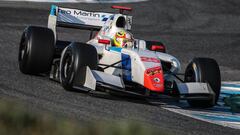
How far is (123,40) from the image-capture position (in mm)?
12711

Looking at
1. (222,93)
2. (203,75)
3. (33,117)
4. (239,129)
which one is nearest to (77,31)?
(222,93)

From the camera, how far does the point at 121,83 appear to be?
37.5 ft

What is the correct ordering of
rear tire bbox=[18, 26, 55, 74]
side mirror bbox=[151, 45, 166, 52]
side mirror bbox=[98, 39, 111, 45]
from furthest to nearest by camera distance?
1. side mirror bbox=[151, 45, 166, 52]
2. rear tire bbox=[18, 26, 55, 74]
3. side mirror bbox=[98, 39, 111, 45]

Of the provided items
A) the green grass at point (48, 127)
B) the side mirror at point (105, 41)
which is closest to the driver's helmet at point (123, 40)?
the side mirror at point (105, 41)

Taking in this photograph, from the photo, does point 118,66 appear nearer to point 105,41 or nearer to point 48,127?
point 105,41

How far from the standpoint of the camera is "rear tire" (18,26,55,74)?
12.6 meters

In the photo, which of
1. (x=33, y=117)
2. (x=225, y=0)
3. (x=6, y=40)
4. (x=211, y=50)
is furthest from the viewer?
(x=225, y=0)

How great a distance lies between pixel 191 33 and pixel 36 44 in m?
9.26

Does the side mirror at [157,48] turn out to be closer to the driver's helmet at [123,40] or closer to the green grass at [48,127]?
the driver's helmet at [123,40]

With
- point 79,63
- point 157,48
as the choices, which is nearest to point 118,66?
point 79,63

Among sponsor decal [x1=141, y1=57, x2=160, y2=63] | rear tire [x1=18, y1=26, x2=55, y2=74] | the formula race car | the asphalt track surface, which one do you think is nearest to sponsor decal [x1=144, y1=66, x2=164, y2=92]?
the formula race car

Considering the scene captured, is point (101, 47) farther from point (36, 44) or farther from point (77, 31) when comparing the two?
point (77, 31)

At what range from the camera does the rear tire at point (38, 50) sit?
Answer: 495 inches

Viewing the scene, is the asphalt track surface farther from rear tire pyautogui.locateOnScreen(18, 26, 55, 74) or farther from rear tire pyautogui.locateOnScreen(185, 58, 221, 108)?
rear tire pyautogui.locateOnScreen(185, 58, 221, 108)
